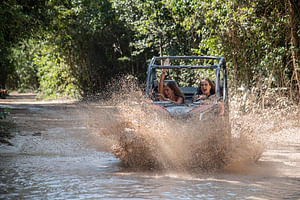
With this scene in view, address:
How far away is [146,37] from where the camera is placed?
29.4 m

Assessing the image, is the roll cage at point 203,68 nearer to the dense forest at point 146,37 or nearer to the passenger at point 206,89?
the passenger at point 206,89

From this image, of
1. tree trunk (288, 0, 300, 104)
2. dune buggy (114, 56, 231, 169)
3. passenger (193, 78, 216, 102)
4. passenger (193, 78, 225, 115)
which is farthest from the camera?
tree trunk (288, 0, 300, 104)

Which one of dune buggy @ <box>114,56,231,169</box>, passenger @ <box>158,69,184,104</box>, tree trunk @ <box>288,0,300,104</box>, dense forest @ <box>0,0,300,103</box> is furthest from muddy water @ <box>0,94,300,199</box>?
dense forest @ <box>0,0,300,103</box>

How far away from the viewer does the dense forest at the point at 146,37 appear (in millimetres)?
14812

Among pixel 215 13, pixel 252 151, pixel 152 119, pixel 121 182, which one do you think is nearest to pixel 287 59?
pixel 215 13

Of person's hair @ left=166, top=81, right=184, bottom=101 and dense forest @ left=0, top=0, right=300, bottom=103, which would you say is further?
dense forest @ left=0, top=0, right=300, bottom=103

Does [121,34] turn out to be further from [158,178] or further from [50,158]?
[158,178]

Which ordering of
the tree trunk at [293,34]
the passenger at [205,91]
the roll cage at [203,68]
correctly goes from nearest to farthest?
the roll cage at [203,68], the passenger at [205,91], the tree trunk at [293,34]

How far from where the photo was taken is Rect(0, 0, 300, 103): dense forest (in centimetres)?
1481

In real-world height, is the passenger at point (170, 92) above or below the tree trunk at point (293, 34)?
below

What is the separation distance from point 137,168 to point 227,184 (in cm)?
182

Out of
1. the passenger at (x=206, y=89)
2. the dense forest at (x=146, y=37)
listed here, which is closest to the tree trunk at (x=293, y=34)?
the dense forest at (x=146, y=37)

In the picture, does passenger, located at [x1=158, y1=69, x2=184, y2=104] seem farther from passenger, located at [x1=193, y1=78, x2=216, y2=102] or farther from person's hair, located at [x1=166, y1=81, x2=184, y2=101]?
passenger, located at [x1=193, y1=78, x2=216, y2=102]

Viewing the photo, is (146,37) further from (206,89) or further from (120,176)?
(120,176)
